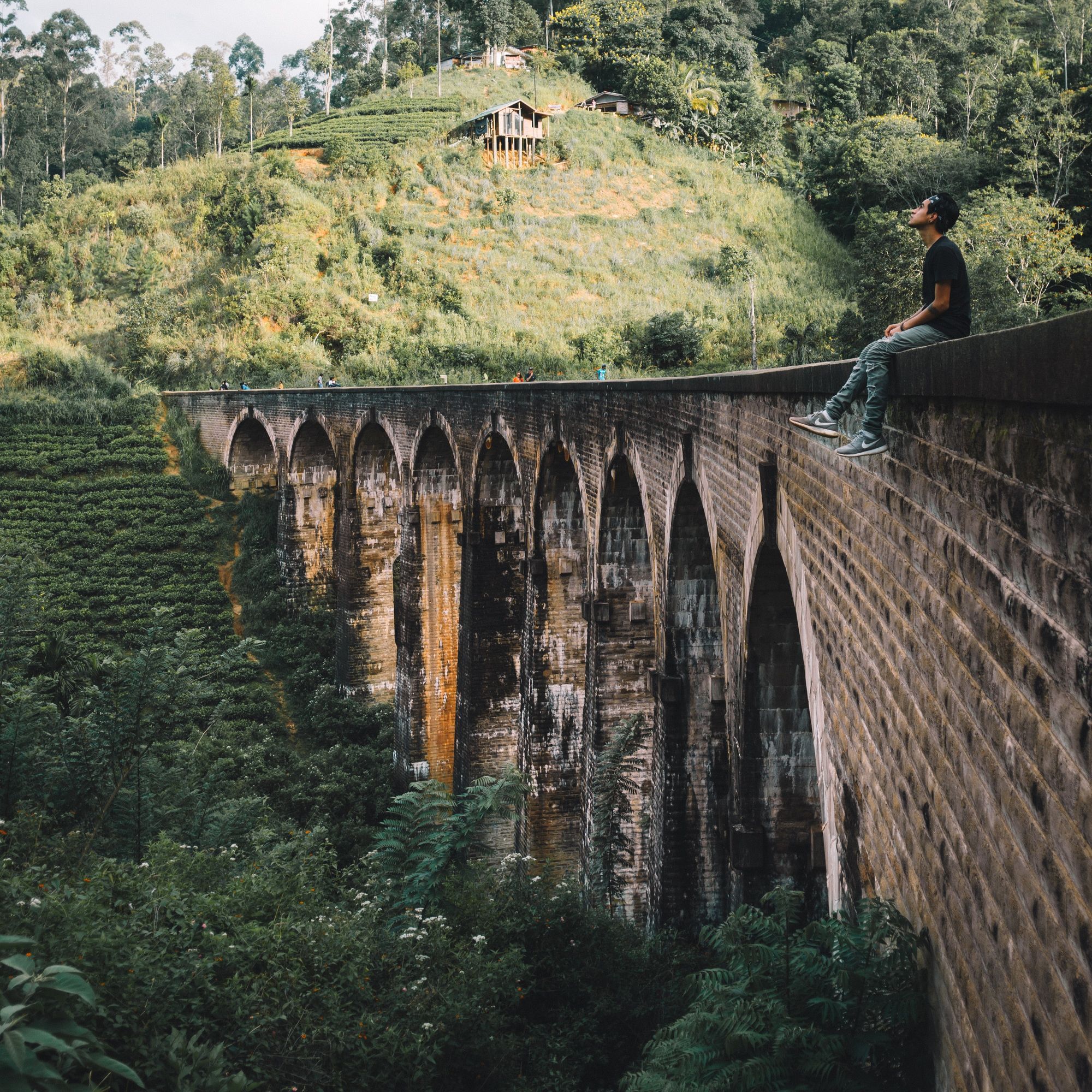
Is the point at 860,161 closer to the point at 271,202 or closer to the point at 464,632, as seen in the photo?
the point at 271,202

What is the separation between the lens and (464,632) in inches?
745

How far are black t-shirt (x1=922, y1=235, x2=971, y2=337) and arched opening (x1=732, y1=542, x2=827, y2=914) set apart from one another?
342 centimetres

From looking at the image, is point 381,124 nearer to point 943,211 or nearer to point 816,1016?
point 943,211

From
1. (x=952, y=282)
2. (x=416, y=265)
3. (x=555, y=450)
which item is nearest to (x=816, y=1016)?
(x=952, y=282)

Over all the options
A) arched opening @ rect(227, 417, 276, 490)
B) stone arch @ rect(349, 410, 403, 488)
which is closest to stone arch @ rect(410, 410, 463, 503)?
stone arch @ rect(349, 410, 403, 488)

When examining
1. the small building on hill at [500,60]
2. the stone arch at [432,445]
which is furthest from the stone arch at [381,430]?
the small building on hill at [500,60]

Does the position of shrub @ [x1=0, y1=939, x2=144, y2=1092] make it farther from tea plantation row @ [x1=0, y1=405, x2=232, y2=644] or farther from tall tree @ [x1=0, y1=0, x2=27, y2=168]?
tall tree @ [x1=0, y1=0, x2=27, y2=168]

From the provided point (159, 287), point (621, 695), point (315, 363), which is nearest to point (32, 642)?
point (621, 695)

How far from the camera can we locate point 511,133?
52938mm

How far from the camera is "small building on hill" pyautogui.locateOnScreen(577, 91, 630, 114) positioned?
6212cm

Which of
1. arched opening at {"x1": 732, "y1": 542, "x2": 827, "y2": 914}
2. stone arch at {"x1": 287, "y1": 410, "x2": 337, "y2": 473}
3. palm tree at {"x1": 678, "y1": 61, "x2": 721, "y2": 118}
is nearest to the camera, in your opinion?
arched opening at {"x1": 732, "y1": 542, "x2": 827, "y2": 914}

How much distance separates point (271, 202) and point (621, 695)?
4090 cm

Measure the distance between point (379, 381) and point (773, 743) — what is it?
31947mm

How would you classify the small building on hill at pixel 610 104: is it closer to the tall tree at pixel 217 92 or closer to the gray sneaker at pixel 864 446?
the tall tree at pixel 217 92
